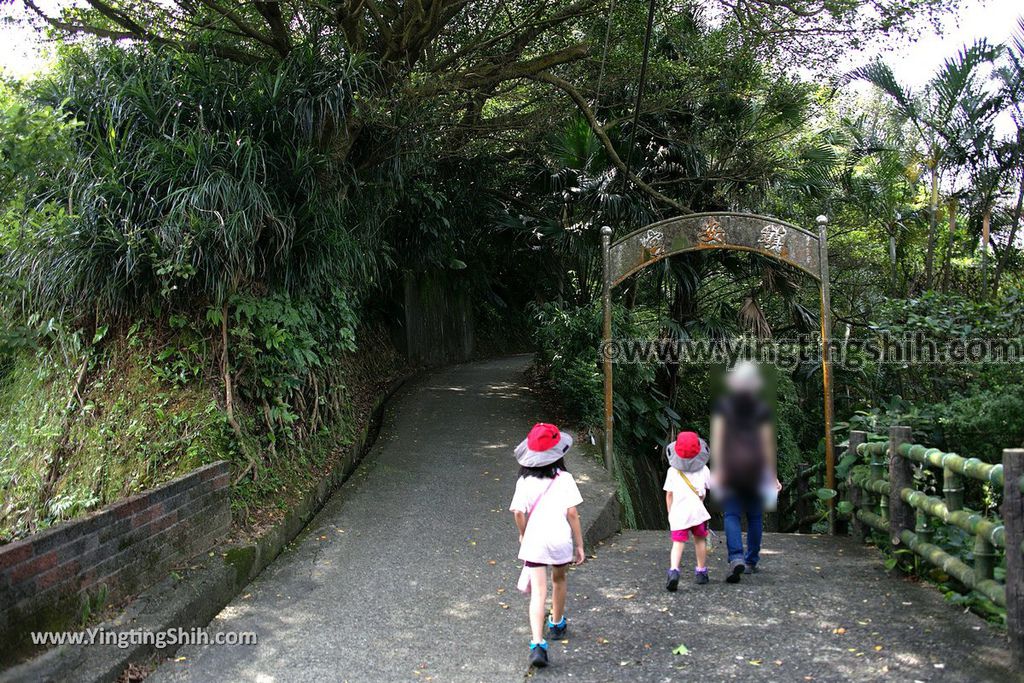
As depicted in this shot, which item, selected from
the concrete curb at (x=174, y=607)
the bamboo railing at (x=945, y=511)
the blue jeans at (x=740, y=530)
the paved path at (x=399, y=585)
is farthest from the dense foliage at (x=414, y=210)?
the blue jeans at (x=740, y=530)

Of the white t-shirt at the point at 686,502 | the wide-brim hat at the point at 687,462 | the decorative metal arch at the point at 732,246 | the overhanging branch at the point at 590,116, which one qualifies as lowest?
the white t-shirt at the point at 686,502

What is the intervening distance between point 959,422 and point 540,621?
5.03 m

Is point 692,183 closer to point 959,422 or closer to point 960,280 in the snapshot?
point 960,280

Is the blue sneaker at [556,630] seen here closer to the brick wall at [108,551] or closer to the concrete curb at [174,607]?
the concrete curb at [174,607]

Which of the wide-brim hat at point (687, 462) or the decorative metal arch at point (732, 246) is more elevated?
the decorative metal arch at point (732, 246)

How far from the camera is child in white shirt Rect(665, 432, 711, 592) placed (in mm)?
5633

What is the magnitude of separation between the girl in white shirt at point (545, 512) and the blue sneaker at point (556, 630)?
276 mm

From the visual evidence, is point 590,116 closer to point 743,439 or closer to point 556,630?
point 743,439

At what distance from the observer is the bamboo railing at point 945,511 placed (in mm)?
4094

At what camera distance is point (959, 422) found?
288 inches

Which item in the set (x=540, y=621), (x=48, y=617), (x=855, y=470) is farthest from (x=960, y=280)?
(x=48, y=617)

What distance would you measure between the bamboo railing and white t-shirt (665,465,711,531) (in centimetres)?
148

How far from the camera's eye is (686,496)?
567 centimetres

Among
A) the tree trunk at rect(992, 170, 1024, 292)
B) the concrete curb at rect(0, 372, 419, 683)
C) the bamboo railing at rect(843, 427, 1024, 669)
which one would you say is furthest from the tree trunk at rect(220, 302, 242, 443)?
the tree trunk at rect(992, 170, 1024, 292)
